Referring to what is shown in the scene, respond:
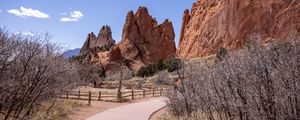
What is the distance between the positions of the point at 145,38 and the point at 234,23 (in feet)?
136

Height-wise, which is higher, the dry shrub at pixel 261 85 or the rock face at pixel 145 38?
the rock face at pixel 145 38

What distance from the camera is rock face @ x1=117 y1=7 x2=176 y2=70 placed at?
96062mm

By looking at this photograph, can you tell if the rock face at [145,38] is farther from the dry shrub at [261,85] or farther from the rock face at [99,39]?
the dry shrub at [261,85]

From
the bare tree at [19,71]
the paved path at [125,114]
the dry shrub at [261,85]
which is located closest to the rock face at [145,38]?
the paved path at [125,114]

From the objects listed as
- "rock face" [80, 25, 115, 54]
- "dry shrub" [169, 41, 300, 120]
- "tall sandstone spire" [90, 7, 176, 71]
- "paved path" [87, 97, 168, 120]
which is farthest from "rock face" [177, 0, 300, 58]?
"rock face" [80, 25, 115, 54]

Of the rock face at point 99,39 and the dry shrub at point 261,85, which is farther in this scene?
the rock face at point 99,39

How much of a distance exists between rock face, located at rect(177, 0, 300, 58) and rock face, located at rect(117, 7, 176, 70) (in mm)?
19138

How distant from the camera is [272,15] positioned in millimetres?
58094

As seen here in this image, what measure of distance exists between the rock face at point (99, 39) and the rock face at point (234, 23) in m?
59.4

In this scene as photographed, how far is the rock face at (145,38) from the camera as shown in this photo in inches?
3782

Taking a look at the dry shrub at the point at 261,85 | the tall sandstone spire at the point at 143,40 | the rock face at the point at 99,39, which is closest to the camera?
the dry shrub at the point at 261,85

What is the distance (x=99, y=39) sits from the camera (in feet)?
441

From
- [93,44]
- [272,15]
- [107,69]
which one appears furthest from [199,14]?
[93,44]

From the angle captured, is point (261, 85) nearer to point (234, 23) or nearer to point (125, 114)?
point (125, 114)
